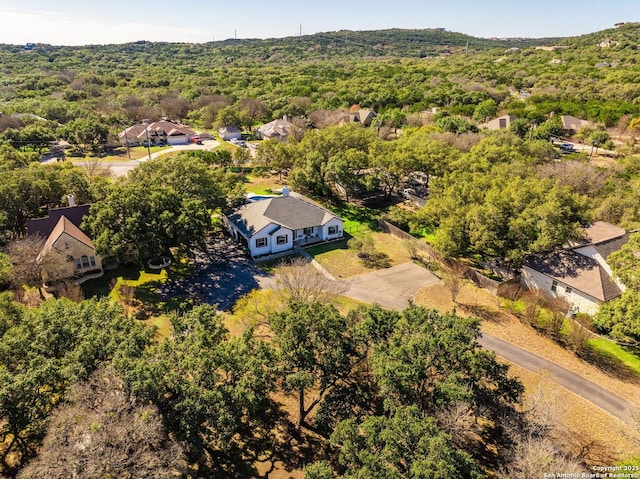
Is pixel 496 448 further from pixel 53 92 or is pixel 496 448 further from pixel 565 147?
pixel 53 92

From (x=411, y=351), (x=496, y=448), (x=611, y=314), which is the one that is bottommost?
(x=496, y=448)

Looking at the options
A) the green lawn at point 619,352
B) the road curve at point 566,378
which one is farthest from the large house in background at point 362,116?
the green lawn at point 619,352

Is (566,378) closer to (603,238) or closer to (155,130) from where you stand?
(603,238)

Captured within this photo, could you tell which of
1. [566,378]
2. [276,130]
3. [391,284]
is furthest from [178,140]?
[566,378]

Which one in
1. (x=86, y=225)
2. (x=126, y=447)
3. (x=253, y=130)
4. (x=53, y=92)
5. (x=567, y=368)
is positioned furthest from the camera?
(x=53, y=92)

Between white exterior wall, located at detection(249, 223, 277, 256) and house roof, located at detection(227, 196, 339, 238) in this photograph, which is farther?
house roof, located at detection(227, 196, 339, 238)

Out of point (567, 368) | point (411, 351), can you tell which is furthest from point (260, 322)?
point (567, 368)

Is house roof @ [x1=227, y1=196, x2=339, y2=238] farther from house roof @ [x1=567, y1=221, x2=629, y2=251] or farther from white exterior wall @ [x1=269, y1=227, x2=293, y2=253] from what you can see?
house roof @ [x1=567, y1=221, x2=629, y2=251]

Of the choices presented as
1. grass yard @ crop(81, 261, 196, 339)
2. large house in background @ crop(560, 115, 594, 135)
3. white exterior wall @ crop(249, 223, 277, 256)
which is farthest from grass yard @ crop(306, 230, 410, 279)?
large house in background @ crop(560, 115, 594, 135)
